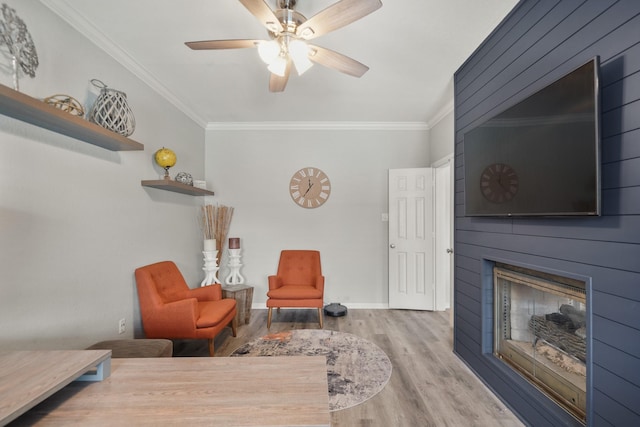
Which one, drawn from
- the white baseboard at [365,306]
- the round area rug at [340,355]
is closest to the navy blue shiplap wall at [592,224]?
the round area rug at [340,355]

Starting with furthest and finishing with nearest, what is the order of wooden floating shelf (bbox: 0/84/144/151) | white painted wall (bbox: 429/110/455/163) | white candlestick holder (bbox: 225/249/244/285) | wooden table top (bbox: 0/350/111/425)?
white candlestick holder (bbox: 225/249/244/285), white painted wall (bbox: 429/110/455/163), wooden floating shelf (bbox: 0/84/144/151), wooden table top (bbox: 0/350/111/425)

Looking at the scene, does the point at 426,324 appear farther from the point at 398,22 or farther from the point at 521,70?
the point at 398,22

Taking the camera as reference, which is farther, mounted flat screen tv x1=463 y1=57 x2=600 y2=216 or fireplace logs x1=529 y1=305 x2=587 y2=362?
fireplace logs x1=529 y1=305 x2=587 y2=362

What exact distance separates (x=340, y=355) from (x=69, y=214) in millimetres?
2423

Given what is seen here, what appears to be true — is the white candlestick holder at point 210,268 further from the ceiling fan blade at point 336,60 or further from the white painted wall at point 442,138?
the white painted wall at point 442,138

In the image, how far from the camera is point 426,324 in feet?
11.2

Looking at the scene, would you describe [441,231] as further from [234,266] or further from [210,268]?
[210,268]

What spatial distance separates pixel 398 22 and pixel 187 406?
2498 millimetres

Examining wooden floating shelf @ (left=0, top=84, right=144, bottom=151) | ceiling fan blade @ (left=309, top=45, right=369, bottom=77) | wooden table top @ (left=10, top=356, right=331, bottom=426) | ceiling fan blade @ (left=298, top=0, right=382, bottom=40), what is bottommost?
wooden table top @ (left=10, top=356, right=331, bottom=426)

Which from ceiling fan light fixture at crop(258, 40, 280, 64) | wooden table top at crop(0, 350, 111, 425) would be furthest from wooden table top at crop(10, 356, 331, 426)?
ceiling fan light fixture at crop(258, 40, 280, 64)

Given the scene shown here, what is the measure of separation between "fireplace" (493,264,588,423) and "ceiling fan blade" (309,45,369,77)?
1780 millimetres

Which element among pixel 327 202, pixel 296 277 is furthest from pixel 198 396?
pixel 327 202

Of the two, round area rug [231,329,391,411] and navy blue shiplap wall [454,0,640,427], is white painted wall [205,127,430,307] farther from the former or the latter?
navy blue shiplap wall [454,0,640,427]

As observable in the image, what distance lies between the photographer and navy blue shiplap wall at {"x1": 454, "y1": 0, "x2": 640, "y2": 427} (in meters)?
1.16
